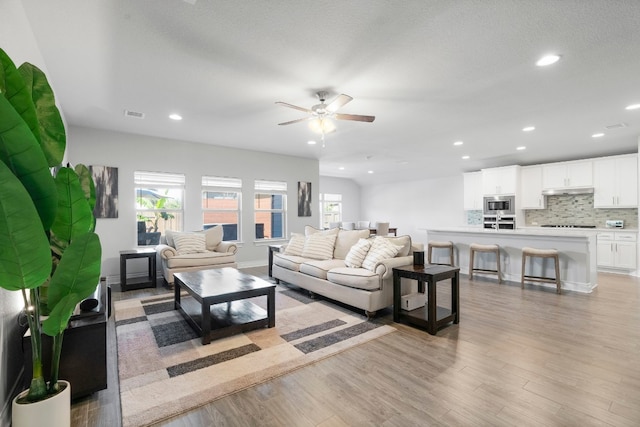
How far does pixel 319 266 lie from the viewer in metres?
4.21

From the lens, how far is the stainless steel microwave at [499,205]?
302 inches

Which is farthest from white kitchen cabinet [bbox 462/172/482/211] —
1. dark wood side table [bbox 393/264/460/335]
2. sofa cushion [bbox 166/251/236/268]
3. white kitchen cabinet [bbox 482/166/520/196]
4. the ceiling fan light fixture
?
sofa cushion [bbox 166/251/236/268]

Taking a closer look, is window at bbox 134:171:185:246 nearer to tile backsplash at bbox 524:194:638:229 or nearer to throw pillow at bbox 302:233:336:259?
throw pillow at bbox 302:233:336:259

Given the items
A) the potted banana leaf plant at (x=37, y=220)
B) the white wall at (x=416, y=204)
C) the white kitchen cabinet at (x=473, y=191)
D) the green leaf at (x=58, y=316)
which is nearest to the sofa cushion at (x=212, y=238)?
the potted banana leaf plant at (x=37, y=220)

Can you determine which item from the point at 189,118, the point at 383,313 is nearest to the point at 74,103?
the point at 189,118

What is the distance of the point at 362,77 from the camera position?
3180 millimetres

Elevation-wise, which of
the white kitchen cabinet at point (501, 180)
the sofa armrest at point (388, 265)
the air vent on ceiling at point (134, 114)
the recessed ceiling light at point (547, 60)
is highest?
the air vent on ceiling at point (134, 114)

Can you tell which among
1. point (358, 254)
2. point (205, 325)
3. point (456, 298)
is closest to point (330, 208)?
point (358, 254)

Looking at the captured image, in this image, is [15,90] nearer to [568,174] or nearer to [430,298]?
[430,298]

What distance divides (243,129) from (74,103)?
2307mm

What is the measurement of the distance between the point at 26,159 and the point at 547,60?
3.91m

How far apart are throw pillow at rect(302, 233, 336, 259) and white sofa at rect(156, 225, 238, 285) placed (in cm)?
145

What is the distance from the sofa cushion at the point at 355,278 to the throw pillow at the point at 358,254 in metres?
0.12

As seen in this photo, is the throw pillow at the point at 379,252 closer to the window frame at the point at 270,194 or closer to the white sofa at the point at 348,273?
the white sofa at the point at 348,273
